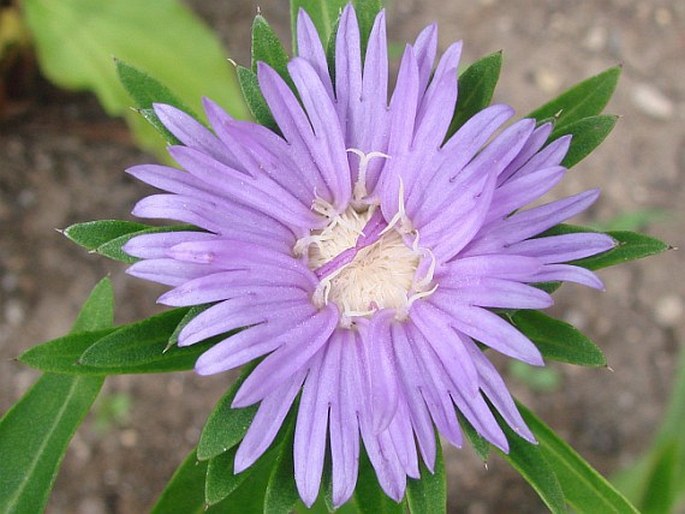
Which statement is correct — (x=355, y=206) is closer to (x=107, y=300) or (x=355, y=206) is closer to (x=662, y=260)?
(x=107, y=300)

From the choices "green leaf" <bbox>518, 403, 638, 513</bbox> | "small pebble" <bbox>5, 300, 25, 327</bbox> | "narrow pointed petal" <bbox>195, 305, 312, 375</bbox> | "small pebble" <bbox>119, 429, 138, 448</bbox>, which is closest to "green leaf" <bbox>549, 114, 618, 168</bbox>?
"green leaf" <bbox>518, 403, 638, 513</bbox>

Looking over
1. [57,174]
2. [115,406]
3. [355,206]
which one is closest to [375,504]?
[355,206]

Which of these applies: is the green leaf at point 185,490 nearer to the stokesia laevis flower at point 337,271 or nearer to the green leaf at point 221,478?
the green leaf at point 221,478

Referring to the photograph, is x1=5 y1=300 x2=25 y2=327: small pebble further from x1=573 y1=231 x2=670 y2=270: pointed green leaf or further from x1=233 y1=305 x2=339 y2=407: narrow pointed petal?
x1=573 y1=231 x2=670 y2=270: pointed green leaf

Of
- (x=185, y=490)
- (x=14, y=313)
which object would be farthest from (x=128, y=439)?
(x=185, y=490)

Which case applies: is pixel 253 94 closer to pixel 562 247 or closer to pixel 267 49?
pixel 267 49

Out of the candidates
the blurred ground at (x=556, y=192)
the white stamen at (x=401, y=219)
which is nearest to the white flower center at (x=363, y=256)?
the white stamen at (x=401, y=219)
